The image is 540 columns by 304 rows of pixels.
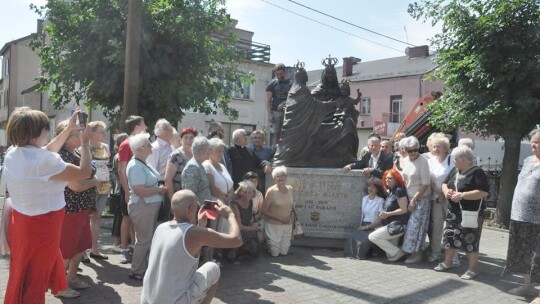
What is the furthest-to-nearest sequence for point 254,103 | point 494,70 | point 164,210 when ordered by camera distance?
1. point 254,103
2. point 494,70
3. point 164,210

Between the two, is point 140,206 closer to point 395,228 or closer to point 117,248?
point 117,248

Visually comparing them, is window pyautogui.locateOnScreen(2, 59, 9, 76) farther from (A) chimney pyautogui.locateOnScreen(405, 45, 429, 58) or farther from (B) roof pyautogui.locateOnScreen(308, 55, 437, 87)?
(A) chimney pyautogui.locateOnScreen(405, 45, 429, 58)

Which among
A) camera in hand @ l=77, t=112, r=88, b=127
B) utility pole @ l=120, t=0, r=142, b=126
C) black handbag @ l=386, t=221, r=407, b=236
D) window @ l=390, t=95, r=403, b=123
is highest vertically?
window @ l=390, t=95, r=403, b=123

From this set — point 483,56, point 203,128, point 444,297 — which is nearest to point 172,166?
point 444,297

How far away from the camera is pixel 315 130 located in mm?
7953

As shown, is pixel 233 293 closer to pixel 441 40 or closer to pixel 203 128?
pixel 441 40

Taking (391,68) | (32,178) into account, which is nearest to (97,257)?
(32,178)

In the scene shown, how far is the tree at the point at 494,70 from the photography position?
9.19m

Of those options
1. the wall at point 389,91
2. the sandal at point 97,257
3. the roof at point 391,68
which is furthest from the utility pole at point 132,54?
the roof at point 391,68

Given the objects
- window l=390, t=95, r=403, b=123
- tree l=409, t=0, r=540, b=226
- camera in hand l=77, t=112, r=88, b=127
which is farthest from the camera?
window l=390, t=95, r=403, b=123

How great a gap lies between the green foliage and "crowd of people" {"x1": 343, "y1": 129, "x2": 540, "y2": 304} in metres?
3.16

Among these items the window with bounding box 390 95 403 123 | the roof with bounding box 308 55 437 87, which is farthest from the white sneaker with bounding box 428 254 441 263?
the window with bounding box 390 95 403 123

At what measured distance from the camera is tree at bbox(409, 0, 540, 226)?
9.19 metres

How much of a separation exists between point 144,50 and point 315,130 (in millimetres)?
4197
